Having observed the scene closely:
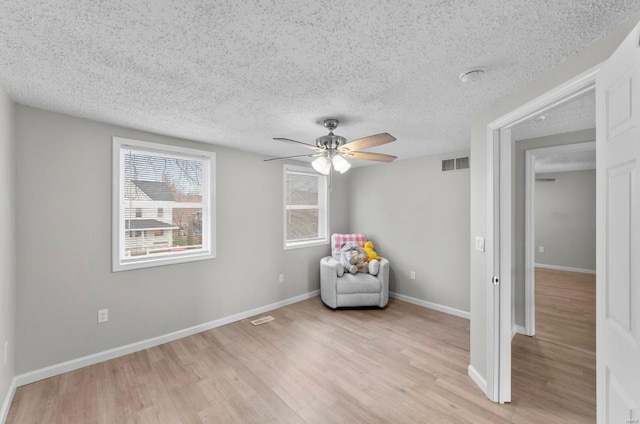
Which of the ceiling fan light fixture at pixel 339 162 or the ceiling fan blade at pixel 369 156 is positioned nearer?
the ceiling fan light fixture at pixel 339 162

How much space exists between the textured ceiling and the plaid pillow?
256 centimetres

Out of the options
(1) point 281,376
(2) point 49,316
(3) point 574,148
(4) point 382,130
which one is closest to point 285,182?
(4) point 382,130

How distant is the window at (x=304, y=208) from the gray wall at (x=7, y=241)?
2.76m

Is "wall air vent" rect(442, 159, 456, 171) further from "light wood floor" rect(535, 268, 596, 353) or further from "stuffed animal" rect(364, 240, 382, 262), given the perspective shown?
"light wood floor" rect(535, 268, 596, 353)

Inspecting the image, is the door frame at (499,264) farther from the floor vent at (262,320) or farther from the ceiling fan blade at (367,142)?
the floor vent at (262,320)

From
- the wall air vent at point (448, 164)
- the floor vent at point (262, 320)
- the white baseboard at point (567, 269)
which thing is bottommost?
the floor vent at point (262, 320)

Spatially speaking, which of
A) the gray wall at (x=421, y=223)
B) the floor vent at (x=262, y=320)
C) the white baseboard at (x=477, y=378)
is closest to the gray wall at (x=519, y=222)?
the gray wall at (x=421, y=223)

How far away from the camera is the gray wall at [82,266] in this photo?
2.19 meters

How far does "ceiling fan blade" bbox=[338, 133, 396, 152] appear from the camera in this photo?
1938 mm

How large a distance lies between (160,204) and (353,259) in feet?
8.81

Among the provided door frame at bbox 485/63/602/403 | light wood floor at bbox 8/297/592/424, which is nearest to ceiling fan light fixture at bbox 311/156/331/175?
door frame at bbox 485/63/602/403

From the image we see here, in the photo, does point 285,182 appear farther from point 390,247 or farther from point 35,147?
point 35,147

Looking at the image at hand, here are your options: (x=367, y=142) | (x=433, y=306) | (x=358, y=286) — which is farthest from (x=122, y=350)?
(x=433, y=306)

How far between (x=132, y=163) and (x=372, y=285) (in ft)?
11.0
